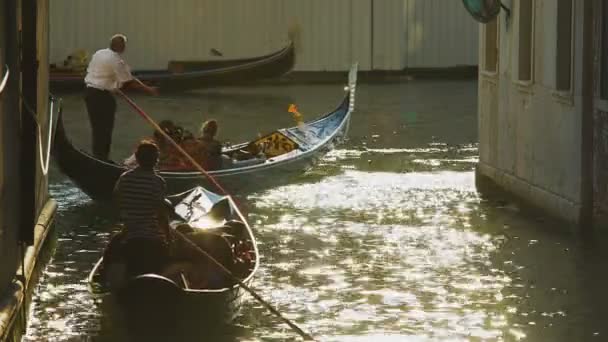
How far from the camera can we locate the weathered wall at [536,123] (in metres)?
13.2

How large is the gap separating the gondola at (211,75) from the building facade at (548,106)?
41.4 ft

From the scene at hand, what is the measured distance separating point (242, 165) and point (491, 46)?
123 inches

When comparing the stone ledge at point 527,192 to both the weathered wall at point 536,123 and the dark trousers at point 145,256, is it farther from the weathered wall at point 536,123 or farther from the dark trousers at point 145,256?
the dark trousers at point 145,256

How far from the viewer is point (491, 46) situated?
16.5 metres

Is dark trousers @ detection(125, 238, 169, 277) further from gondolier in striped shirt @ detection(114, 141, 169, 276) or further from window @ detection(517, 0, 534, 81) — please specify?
window @ detection(517, 0, 534, 81)

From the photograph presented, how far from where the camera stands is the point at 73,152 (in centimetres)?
1388

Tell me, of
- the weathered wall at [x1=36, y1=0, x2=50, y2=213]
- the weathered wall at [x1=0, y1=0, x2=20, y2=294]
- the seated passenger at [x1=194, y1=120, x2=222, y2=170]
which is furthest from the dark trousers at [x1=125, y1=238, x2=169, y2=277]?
the seated passenger at [x1=194, y1=120, x2=222, y2=170]

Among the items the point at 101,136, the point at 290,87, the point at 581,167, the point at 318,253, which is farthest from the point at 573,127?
the point at 290,87

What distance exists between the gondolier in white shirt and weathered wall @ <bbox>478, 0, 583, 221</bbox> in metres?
3.65

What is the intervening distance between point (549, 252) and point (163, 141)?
4467mm

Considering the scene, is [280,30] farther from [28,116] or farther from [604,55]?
[28,116]

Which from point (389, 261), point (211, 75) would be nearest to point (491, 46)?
point (389, 261)

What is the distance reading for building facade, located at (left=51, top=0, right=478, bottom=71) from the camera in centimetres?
3017

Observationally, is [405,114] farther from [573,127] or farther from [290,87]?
[573,127]
